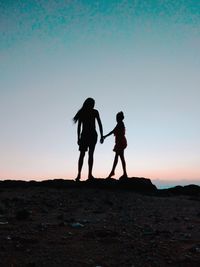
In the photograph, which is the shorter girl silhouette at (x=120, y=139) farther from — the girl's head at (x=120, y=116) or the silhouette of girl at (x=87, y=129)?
the silhouette of girl at (x=87, y=129)

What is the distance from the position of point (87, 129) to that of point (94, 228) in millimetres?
6318

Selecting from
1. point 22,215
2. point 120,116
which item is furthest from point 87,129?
point 22,215

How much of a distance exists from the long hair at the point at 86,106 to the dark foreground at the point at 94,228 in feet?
8.27

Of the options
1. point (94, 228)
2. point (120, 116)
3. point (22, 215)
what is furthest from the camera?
point (120, 116)

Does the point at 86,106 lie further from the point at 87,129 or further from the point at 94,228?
the point at 94,228

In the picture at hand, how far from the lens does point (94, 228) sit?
8172 millimetres

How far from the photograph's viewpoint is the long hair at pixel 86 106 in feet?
45.9

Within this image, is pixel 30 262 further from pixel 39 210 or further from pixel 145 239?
pixel 39 210

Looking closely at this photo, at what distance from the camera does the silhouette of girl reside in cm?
1401

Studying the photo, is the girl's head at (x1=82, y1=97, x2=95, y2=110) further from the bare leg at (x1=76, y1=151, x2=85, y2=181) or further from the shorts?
the bare leg at (x1=76, y1=151, x2=85, y2=181)

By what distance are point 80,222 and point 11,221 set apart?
1.51m

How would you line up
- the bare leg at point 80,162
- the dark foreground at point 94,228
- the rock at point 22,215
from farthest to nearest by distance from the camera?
the bare leg at point 80,162 < the rock at point 22,215 < the dark foreground at point 94,228

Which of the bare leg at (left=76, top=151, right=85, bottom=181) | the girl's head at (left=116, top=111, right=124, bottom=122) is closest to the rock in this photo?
the bare leg at (left=76, top=151, right=85, bottom=181)

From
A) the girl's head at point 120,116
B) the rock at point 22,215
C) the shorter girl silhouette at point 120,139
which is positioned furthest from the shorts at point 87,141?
the rock at point 22,215
